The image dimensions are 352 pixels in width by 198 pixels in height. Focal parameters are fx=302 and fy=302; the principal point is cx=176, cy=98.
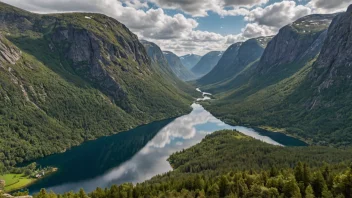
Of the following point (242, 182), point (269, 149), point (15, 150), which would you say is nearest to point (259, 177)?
point (242, 182)

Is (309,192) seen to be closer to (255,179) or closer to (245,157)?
(255,179)

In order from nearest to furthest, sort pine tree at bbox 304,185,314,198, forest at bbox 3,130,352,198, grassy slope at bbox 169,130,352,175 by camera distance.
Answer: pine tree at bbox 304,185,314,198 < forest at bbox 3,130,352,198 < grassy slope at bbox 169,130,352,175

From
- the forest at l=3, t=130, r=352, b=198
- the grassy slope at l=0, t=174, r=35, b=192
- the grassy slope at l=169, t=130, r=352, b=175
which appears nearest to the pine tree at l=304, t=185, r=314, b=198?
the forest at l=3, t=130, r=352, b=198

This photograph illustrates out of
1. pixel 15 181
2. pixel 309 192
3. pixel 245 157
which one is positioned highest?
pixel 309 192

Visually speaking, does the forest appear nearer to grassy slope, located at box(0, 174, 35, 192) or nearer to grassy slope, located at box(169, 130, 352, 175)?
grassy slope, located at box(169, 130, 352, 175)

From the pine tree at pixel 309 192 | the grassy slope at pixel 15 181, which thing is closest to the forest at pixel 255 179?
the pine tree at pixel 309 192

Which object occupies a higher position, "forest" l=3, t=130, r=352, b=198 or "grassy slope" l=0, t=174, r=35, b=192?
"forest" l=3, t=130, r=352, b=198

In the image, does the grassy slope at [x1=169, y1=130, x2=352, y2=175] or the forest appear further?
the grassy slope at [x1=169, y1=130, x2=352, y2=175]

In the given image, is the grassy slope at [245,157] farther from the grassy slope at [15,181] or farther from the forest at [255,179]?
the grassy slope at [15,181]

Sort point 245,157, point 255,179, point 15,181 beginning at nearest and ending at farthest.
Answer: point 255,179, point 15,181, point 245,157

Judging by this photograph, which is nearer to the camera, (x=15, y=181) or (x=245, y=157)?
(x=15, y=181)

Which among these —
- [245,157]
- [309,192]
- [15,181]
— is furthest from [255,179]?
[15,181]

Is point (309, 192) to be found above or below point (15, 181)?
above
